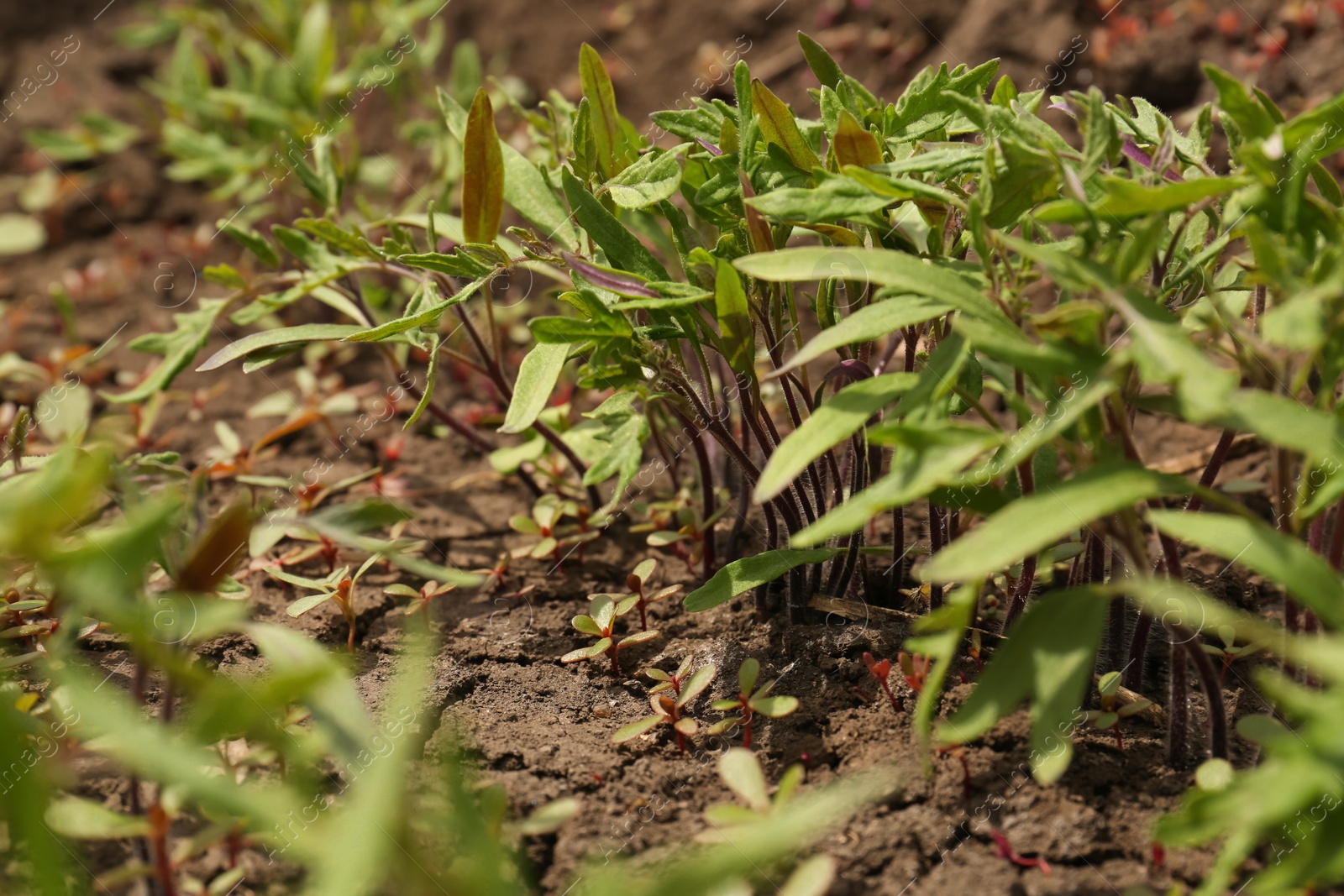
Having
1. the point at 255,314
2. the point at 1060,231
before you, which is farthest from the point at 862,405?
the point at 1060,231

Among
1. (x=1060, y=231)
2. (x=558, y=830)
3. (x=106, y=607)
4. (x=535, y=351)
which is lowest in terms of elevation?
(x=1060, y=231)

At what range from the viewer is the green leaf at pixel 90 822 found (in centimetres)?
120

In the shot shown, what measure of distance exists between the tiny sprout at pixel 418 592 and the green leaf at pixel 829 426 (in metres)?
0.80

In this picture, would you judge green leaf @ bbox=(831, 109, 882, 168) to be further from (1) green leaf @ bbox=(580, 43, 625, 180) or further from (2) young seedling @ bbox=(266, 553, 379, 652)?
(2) young seedling @ bbox=(266, 553, 379, 652)

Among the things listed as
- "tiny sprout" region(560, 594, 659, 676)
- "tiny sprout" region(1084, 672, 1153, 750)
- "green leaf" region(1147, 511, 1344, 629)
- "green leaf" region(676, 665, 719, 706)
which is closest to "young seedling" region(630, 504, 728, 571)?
"tiny sprout" region(560, 594, 659, 676)

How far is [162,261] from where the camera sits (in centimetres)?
332

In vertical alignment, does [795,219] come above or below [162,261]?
below

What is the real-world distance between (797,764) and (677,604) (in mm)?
484

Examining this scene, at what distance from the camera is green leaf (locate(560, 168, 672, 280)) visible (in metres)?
1.61

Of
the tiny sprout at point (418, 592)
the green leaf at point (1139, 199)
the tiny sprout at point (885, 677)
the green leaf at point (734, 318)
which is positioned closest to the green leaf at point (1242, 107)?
the green leaf at point (1139, 199)

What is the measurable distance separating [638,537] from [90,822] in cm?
117

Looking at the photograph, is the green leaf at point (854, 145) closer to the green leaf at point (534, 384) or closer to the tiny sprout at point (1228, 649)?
the green leaf at point (534, 384)

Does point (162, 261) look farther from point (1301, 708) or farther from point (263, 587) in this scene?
point (1301, 708)

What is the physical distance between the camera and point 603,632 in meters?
1.73
